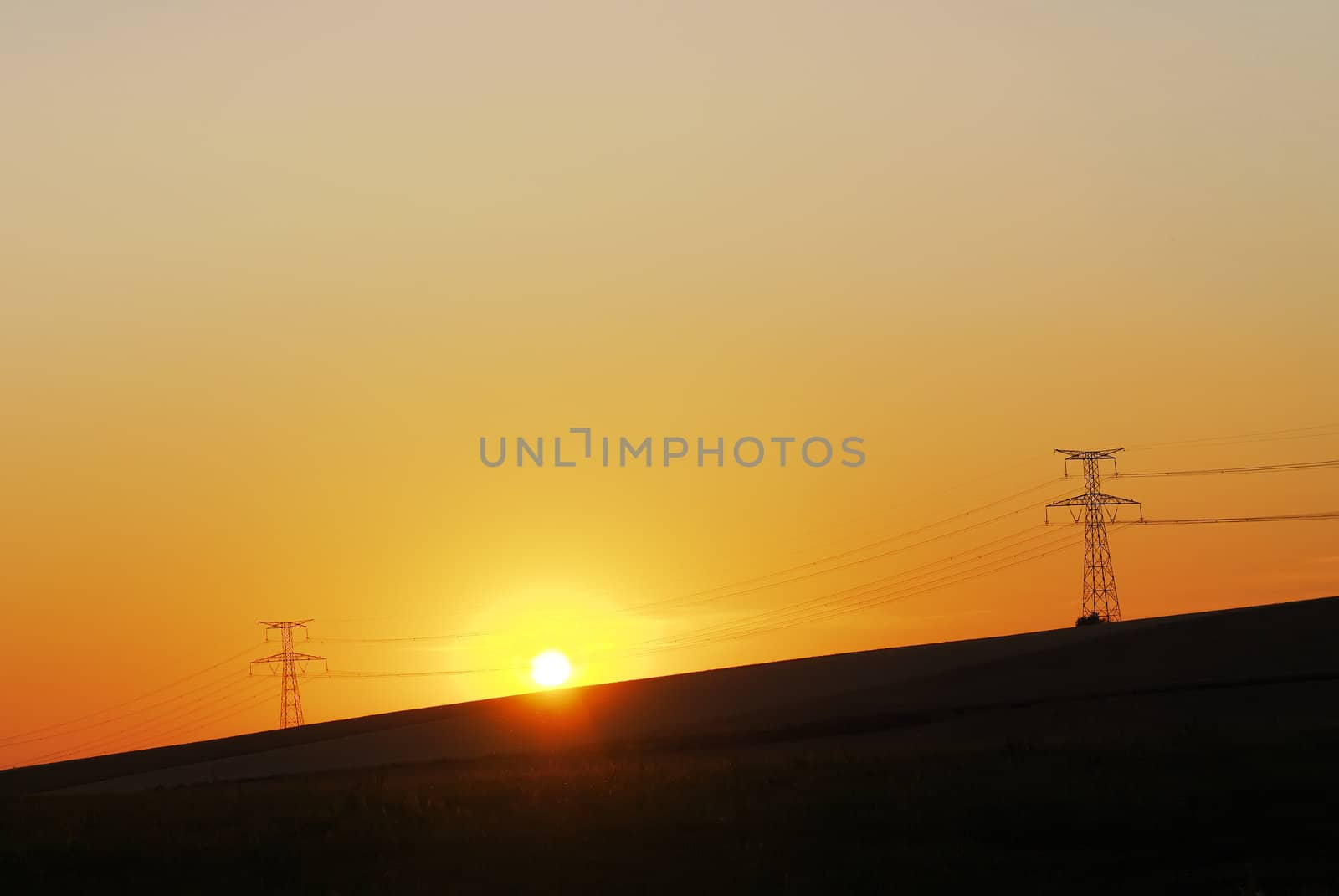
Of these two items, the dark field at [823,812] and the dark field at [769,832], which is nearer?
the dark field at [769,832]

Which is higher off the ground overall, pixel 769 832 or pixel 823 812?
pixel 823 812

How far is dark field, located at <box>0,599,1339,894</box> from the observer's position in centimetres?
2967

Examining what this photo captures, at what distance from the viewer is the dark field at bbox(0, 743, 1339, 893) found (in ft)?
95.7

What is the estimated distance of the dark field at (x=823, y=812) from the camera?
2967cm

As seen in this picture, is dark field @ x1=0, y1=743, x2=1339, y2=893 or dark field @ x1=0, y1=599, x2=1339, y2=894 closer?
dark field @ x1=0, y1=743, x2=1339, y2=893

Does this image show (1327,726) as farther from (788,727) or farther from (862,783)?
(788,727)

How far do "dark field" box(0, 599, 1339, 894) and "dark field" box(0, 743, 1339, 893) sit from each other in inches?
3.5

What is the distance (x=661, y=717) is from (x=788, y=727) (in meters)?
12.7

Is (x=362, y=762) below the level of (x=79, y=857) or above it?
above

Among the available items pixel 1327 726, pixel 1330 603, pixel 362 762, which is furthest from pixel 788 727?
pixel 1330 603

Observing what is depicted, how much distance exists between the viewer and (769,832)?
33.2 meters

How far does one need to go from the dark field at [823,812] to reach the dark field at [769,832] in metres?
0.09

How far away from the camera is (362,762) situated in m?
71.4

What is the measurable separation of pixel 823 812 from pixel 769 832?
230cm
